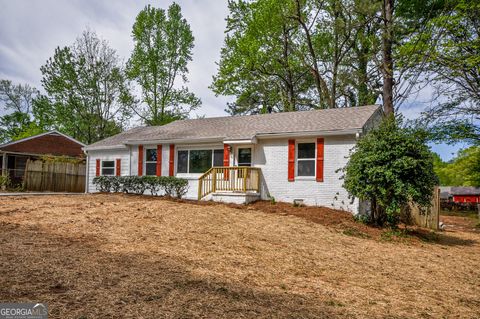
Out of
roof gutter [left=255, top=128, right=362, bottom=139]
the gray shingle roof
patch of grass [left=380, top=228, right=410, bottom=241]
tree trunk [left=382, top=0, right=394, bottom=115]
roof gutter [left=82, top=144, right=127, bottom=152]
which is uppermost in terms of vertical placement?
tree trunk [left=382, top=0, right=394, bottom=115]

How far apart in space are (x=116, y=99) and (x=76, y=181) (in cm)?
1256

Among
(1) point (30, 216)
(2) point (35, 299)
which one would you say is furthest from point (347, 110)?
(2) point (35, 299)

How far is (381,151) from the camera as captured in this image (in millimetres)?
9914

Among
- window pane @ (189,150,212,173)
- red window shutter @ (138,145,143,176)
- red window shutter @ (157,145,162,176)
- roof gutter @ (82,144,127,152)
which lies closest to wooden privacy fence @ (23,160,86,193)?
A: roof gutter @ (82,144,127,152)

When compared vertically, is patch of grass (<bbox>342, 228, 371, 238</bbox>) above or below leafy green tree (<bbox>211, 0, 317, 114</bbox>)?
below

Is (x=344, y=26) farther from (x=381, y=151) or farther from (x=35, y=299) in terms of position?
(x=35, y=299)

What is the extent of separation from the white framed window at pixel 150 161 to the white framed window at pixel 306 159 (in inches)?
290

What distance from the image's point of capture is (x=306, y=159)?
13055 millimetres

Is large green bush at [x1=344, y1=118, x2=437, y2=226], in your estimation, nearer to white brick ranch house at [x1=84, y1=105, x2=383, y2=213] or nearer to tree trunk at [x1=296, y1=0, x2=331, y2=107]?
white brick ranch house at [x1=84, y1=105, x2=383, y2=213]

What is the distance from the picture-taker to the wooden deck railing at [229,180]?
13.4m

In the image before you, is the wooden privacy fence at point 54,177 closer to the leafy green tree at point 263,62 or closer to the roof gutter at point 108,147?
the roof gutter at point 108,147

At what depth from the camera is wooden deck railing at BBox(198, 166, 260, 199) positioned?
13358mm

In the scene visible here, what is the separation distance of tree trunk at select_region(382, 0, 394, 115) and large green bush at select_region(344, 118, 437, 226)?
6877 millimetres

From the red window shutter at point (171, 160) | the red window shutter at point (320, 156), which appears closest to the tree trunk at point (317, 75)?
the red window shutter at point (320, 156)
